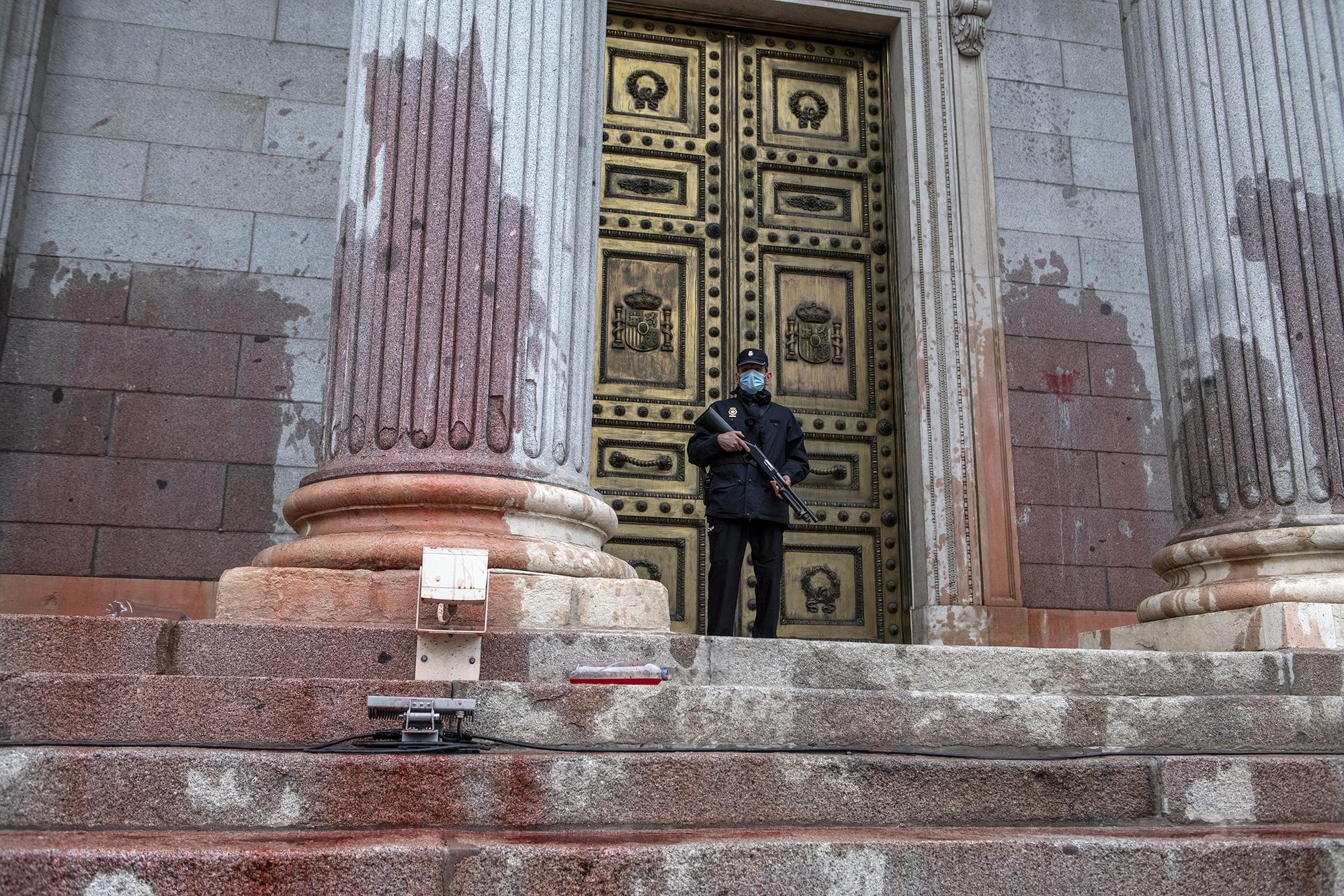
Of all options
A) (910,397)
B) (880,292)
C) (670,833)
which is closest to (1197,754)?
(670,833)

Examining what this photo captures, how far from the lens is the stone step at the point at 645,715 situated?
3367 millimetres

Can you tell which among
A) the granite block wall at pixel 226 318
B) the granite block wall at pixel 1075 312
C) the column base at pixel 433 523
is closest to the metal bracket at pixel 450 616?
→ the column base at pixel 433 523

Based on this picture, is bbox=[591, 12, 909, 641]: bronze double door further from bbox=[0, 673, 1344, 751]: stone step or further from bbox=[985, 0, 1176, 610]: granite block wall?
bbox=[0, 673, 1344, 751]: stone step

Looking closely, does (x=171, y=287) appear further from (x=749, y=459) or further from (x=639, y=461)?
(x=749, y=459)

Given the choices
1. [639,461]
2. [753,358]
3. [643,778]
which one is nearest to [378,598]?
[643,778]

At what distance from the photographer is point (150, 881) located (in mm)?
2395

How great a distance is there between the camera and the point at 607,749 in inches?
140

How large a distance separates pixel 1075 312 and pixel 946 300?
1192mm

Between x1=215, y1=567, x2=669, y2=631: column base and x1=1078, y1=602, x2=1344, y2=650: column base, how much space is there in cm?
305

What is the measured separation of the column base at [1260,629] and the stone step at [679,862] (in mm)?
2707

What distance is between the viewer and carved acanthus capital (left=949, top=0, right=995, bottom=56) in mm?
9414

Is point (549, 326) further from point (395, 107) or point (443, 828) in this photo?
point (443, 828)

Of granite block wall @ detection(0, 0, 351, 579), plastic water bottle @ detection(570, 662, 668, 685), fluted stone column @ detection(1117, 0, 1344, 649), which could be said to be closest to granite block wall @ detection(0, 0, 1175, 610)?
granite block wall @ detection(0, 0, 351, 579)

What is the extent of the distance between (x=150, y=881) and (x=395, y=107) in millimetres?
3577
